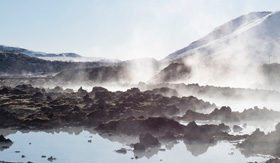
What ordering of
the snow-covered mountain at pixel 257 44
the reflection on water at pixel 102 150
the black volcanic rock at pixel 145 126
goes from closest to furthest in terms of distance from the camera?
the reflection on water at pixel 102 150 < the black volcanic rock at pixel 145 126 < the snow-covered mountain at pixel 257 44

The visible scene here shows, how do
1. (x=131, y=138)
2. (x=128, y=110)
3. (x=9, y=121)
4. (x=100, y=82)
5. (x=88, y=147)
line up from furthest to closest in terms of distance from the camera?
(x=100, y=82), (x=128, y=110), (x=9, y=121), (x=131, y=138), (x=88, y=147)

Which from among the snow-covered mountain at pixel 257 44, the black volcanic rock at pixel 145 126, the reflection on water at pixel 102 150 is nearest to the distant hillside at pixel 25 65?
the snow-covered mountain at pixel 257 44

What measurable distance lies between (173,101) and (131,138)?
16980 millimetres

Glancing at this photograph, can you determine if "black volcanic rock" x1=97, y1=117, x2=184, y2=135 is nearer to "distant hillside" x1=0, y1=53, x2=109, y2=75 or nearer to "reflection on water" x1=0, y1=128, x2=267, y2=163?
"reflection on water" x1=0, y1=128, x2=267, y2=163

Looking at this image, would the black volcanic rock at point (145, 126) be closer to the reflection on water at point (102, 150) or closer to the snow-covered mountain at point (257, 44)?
the reflection on water at point (102, 150)

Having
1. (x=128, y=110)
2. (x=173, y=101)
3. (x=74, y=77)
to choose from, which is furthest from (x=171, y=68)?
(x=128, y=110)

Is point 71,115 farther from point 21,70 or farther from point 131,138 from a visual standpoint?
point 21,70

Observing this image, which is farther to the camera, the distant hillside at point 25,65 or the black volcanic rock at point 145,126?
the distant hillside at point 25,65

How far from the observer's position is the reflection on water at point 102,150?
2209 cm

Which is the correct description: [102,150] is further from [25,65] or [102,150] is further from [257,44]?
[25,65]

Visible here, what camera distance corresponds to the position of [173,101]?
1725 inches

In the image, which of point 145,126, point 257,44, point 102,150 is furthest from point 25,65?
point 102,150

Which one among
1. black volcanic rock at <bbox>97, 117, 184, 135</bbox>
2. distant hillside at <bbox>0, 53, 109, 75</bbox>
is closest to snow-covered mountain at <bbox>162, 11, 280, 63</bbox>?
distant hillside at <bbox>0, 53, 109, 75</bbox>

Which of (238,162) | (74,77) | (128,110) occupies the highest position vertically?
(74,77)
